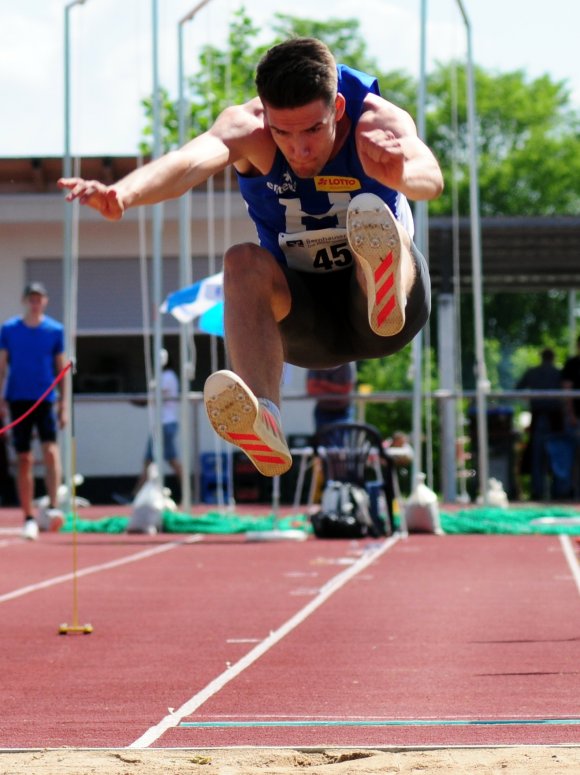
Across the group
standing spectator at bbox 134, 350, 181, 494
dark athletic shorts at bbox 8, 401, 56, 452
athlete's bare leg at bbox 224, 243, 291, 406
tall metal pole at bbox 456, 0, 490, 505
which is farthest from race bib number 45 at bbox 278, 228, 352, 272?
standing spectator at bbox 134, 350, 181, 494

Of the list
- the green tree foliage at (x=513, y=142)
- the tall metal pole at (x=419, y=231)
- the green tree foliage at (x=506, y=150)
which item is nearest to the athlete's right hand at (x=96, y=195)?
the tall metal pole at (x=419, y=231)

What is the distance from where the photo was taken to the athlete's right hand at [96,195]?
4539 millimetres

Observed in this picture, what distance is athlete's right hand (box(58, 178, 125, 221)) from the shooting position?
14.9ft

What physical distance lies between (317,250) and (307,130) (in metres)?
0.64

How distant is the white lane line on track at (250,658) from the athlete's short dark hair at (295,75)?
1985mm

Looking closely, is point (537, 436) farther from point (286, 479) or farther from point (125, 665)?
point (125, 665)

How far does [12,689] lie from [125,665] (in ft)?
2.44

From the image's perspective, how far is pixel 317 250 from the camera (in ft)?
18.6

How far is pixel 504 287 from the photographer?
898 inches

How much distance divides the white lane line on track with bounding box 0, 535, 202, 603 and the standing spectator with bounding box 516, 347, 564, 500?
5270 millimetres

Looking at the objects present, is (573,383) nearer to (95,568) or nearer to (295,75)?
(95,568)

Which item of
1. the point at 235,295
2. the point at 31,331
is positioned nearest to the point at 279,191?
the point at 235,295

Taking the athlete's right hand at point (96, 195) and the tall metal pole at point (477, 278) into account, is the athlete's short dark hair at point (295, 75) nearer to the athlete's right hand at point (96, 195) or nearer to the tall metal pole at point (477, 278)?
the athlete's right hand at point (96, 195)

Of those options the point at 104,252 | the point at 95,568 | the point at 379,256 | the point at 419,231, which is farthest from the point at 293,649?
the point at 104,252
